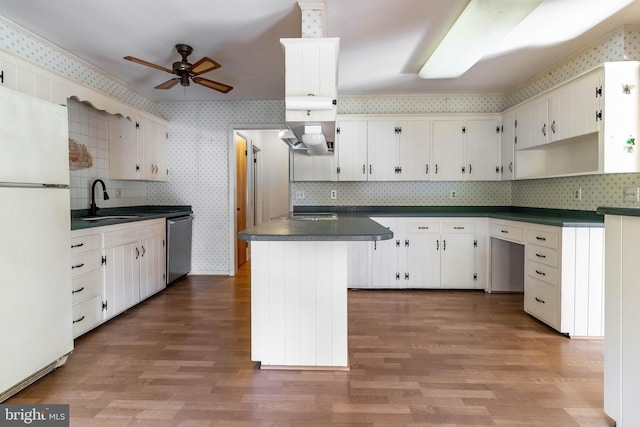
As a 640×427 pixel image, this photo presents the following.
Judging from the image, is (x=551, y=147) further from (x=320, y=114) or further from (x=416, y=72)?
(x=320, y=114)

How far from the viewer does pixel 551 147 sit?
3680mm

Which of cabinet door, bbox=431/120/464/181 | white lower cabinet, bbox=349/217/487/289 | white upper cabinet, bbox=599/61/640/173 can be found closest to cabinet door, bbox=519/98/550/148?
white upper cabinet, bbox=599/61/640/173

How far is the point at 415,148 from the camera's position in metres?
4.30

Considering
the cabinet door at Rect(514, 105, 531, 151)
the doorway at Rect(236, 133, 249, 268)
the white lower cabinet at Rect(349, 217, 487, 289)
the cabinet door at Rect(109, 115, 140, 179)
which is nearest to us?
the cabinet door at Rect(514, 105, 531, 151)

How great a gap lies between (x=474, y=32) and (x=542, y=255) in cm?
190

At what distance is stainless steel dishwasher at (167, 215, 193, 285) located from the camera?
416cm

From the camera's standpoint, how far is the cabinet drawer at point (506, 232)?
334 centimetres

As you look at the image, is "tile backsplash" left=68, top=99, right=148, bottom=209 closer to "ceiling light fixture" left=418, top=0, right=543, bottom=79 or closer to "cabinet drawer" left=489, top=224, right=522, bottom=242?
"ceiling light fixture" left=418, top=0, right=543, bottom=79

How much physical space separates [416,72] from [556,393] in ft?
10.2

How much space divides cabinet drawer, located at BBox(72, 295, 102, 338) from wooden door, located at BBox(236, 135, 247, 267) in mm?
2311

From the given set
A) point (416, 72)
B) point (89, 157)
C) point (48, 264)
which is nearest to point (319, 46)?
point (416, 72)

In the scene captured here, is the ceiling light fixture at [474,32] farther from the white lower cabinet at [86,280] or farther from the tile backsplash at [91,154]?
the tile backsplash at [91,154]

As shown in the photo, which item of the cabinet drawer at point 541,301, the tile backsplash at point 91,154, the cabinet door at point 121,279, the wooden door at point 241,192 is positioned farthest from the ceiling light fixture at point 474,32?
the tile backsplash at point 91,154

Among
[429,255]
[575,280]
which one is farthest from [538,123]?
[429,255]
